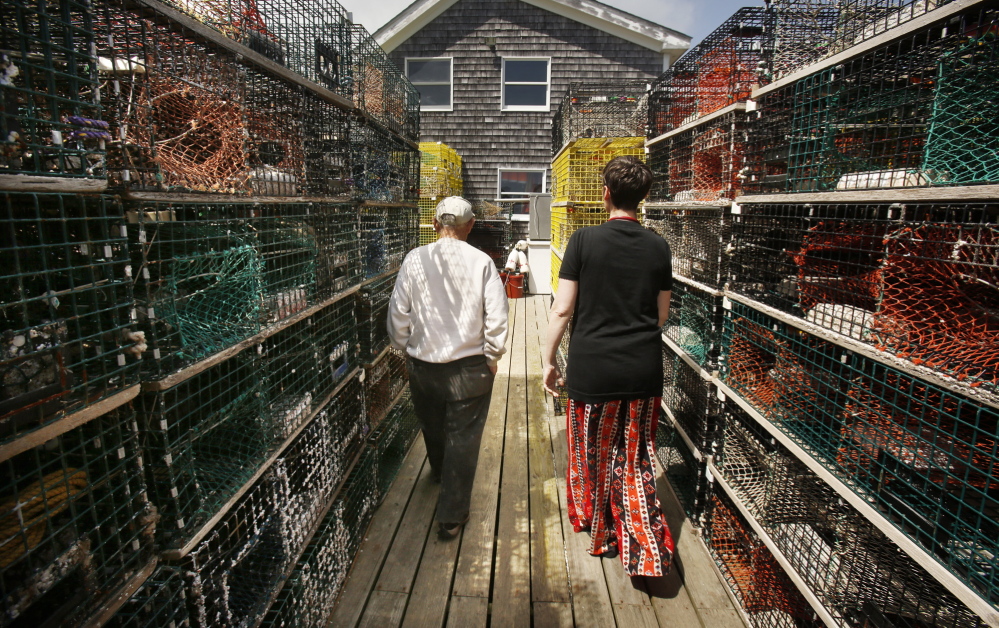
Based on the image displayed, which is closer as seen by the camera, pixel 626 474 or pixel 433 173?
pixel 626 474

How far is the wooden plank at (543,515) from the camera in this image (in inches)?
104

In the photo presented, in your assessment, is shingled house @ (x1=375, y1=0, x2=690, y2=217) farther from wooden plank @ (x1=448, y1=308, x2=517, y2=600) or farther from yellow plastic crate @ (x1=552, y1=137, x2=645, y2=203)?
wooden plank @ (x1=448, y1=308, x2=517, y2=600)

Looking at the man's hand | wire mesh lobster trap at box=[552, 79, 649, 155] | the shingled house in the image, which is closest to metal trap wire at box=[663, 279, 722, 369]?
the man's hand

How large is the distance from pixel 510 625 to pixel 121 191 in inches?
85.8

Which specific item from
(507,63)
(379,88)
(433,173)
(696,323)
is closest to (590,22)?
(507,63)

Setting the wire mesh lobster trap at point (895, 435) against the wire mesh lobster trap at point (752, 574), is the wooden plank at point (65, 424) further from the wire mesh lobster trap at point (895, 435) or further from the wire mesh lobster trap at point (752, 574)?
the wire mesh lobster trap at point (752, 574)

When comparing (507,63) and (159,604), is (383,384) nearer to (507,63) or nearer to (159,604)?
(159,604)

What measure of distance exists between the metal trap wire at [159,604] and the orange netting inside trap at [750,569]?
219 cm

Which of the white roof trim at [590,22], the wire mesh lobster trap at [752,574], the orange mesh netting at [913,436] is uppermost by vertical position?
the white roof trim at [590,22]

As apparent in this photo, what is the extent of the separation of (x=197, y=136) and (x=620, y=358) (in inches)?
74.8

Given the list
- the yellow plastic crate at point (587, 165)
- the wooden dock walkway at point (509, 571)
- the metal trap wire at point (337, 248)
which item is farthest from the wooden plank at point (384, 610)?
the yellow plastic crate at point (587, 165)

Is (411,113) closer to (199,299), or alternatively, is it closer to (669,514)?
(199,299)

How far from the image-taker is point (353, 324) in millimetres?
3150

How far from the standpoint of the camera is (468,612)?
246 cm
